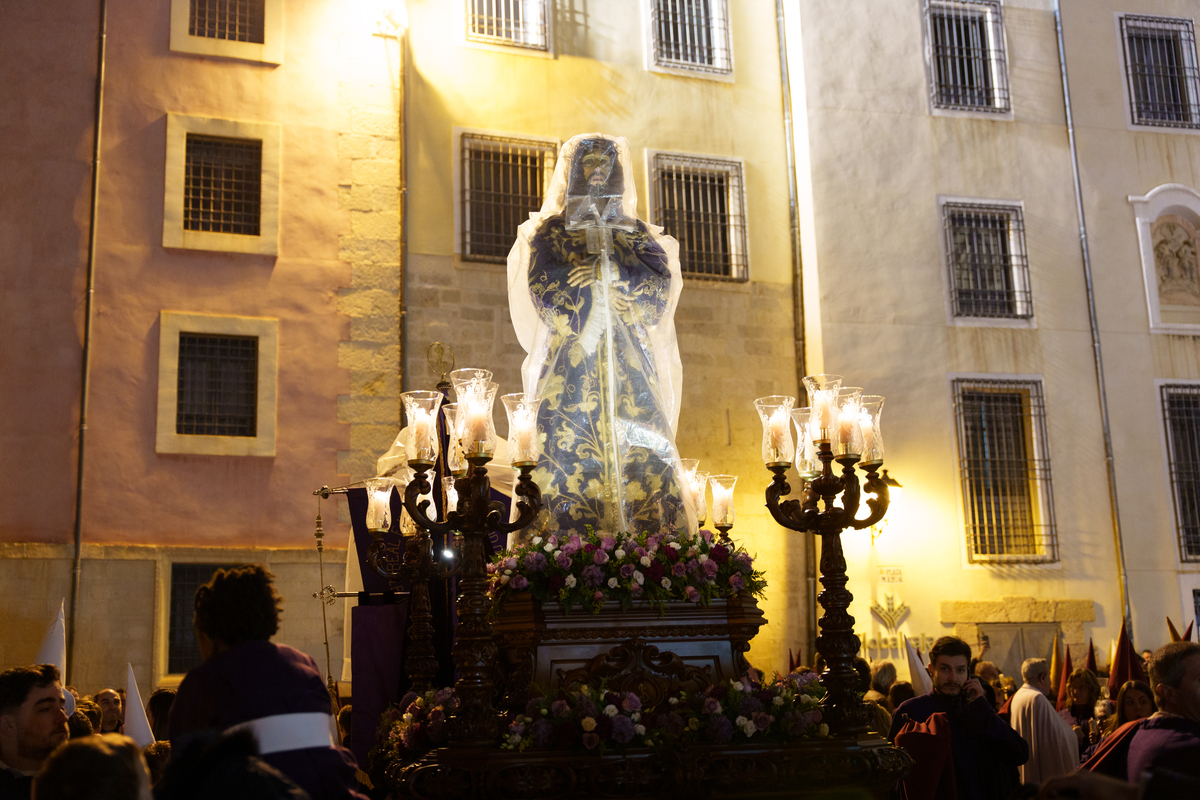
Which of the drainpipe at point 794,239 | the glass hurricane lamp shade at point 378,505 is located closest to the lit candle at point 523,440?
the glass hurricane lamp shade at point 378,505

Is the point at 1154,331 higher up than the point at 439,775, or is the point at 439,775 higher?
the point at 1154,331

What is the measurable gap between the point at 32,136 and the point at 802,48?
849cm

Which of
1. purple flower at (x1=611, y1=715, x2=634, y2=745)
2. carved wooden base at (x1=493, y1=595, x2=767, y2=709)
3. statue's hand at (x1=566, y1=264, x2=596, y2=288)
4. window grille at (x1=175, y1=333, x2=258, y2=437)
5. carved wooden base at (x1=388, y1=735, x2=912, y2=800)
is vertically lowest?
carved wooden base at (x1=388, y1=735, x2=912, y2=800)

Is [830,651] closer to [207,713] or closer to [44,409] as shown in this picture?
[207,713]

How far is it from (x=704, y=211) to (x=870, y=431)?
25.8 ft

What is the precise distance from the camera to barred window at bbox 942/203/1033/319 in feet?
46.4

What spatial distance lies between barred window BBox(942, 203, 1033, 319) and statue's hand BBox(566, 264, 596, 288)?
26.9 ft

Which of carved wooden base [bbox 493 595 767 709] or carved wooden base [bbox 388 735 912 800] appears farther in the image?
carved wooden base [bbox 493 595 767 709]

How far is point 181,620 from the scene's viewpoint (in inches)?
446

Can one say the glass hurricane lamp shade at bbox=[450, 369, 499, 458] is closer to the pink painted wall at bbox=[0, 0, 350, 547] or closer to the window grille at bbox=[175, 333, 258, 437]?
the pink painted wall at bbox=[0, 0, 350, 547]

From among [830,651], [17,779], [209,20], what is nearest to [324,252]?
[209,20]

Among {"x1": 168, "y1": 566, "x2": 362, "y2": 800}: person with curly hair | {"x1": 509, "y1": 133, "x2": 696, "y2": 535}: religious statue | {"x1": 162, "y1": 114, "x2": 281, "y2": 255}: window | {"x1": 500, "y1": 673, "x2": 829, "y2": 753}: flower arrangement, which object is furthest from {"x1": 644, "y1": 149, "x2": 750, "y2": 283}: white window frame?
{"x1": 168, "y1": 566, "x2": 362, "y2": 800}: person with curly hair

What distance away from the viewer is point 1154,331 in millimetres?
14469

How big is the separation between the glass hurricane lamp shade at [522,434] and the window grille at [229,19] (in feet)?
27.1
